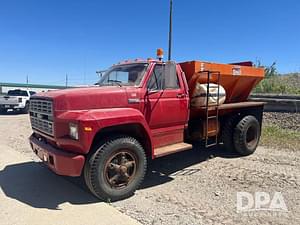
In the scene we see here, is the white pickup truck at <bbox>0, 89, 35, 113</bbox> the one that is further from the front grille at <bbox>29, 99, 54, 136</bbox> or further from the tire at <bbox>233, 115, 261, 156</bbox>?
the tire at <bbox>233, 115, 261, 156</bbox>

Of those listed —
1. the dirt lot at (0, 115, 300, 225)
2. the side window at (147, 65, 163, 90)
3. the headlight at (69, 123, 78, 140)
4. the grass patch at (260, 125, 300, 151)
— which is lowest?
the dirt lot at (0, 115, 300, 225)

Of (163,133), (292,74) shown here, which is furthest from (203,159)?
(292,74)

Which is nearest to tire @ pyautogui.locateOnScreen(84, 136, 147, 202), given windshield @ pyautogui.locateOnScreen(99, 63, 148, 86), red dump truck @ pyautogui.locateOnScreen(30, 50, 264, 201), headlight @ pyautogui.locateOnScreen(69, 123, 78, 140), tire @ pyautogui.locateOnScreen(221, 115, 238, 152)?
red dump truck @ pyautogui.locateOnScreen(30, 50, 264, 201)

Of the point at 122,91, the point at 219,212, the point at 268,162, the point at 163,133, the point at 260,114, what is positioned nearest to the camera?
the point at 219,212

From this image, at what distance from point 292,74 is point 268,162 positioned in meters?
31.9

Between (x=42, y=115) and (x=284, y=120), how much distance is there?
9.58 meters

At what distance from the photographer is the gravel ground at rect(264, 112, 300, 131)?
10338 millimetres

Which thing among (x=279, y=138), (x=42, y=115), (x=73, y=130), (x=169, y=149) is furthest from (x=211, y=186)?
(x=279, y=138)

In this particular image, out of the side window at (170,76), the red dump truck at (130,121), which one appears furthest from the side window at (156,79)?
the side window at (170,76)

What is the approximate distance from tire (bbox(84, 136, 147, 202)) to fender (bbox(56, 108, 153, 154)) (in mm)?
271

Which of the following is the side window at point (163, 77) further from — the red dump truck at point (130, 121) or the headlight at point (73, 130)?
the headlight at point (73, 130)

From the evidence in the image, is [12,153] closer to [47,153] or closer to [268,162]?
[47,153]

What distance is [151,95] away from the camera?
16.4 ft

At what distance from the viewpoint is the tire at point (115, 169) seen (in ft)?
13.6
